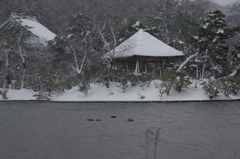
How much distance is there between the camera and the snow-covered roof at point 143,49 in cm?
2158

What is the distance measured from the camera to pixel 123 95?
19078mm

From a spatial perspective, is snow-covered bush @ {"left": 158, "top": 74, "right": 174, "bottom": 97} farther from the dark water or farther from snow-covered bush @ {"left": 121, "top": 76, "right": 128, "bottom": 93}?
the dark water

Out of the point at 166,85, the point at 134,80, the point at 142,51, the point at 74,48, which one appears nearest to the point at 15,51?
the point at 74,48

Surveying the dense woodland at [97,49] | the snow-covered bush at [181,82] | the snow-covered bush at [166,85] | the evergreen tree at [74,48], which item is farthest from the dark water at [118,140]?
the evergreen tree at [74,48]

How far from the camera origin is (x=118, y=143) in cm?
635

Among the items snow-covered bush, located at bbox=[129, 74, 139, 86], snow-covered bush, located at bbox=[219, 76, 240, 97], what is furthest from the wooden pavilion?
snow-covered bush, located at bbox=[219, 76, 240, 97]

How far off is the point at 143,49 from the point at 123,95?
4.67 metres

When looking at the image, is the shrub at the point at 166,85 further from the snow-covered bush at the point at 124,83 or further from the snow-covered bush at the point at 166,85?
the snow-covered bush at the point at 124,83

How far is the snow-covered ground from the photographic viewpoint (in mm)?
17984

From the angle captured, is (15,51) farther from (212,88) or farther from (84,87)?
(212,88)

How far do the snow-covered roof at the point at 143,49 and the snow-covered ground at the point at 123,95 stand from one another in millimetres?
2621

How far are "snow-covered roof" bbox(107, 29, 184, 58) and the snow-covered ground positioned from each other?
262 cm

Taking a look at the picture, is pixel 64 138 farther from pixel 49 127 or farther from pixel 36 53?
pixel 36 53

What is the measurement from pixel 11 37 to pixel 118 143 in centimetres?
2052
